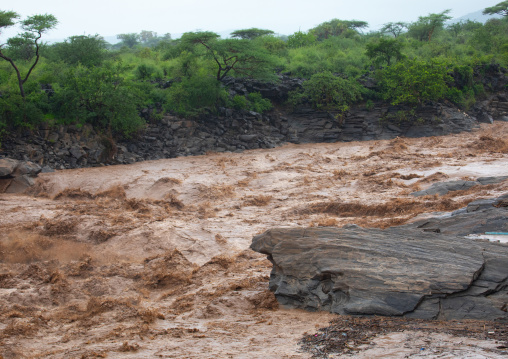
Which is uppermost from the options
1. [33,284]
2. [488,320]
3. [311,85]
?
[311,85]

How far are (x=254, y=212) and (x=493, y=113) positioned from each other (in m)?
16.3

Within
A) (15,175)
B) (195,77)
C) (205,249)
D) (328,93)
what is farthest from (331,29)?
(205,249)

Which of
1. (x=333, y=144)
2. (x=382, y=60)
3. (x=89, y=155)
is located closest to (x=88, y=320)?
(x=89, y=155)

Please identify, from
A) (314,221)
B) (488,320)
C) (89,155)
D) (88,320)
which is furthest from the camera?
(89,155)

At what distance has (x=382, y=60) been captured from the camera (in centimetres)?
2286

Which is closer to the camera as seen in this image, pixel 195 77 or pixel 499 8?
pixel 195 77

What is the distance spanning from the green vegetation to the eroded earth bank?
103 inches

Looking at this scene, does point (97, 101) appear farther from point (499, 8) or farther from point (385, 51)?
point (499, 8)

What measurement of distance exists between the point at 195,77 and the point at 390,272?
1558cm

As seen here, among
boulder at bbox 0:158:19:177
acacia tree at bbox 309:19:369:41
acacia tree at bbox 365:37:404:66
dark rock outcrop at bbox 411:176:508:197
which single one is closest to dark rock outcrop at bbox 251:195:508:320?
dark rock outcrop at bbox 411:176:508:197

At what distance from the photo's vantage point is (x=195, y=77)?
62.2 feet

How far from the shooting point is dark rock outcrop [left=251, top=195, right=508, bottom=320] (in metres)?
4.30

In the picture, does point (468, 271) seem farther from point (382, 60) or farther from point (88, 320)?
point (382, 60)

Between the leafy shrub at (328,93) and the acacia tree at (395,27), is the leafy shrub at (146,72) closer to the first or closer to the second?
the leafy shrub at (328,93)
